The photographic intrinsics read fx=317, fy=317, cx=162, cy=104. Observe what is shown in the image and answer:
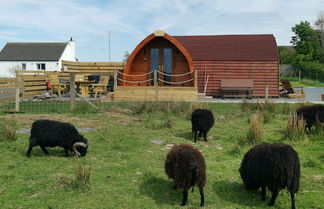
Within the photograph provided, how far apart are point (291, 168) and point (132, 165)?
3.18m

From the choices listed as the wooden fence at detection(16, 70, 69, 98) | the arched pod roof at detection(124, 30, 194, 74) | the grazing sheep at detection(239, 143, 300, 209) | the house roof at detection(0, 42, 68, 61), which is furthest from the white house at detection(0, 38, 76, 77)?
the grazing sheep at detection(239, 143, 300, 209)

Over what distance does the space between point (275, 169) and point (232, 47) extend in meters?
19.9

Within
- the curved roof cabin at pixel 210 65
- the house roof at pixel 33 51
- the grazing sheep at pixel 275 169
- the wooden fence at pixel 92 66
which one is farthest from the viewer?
the house roof at pixel 33 51

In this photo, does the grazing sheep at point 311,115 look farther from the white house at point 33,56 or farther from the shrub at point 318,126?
the white house at point 33,56

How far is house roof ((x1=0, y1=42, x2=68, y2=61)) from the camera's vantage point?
55669mm

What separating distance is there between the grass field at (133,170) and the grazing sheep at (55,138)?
26 cm

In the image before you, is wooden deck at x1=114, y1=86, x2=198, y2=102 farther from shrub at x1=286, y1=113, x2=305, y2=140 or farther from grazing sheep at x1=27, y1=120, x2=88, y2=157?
grazing sheep at x1=27, y1=120, x2=88, y2=157

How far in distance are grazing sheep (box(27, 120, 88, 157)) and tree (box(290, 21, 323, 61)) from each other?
158 feet

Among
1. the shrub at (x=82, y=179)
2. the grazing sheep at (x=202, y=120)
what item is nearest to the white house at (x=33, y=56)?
the grazing sheep at (x=202, y=120)

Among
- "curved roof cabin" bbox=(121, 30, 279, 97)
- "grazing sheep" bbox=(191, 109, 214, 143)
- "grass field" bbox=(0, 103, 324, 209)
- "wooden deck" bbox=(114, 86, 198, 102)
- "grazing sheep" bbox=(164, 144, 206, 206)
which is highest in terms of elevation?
"curved roof cabin" bbox=(121, 30, 279, 97)

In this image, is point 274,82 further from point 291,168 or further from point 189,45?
point 291,168

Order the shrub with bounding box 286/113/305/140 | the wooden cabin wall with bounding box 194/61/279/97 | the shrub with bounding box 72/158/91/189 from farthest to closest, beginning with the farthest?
the wooden cabin wall with bounding box 194/61/279/97, the shrub with bounding box 286/113/305/140, the shrub with bounding box 72/158/91/189

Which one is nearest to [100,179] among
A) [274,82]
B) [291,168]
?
[291,168]

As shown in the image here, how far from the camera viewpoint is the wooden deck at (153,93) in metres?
18.7
